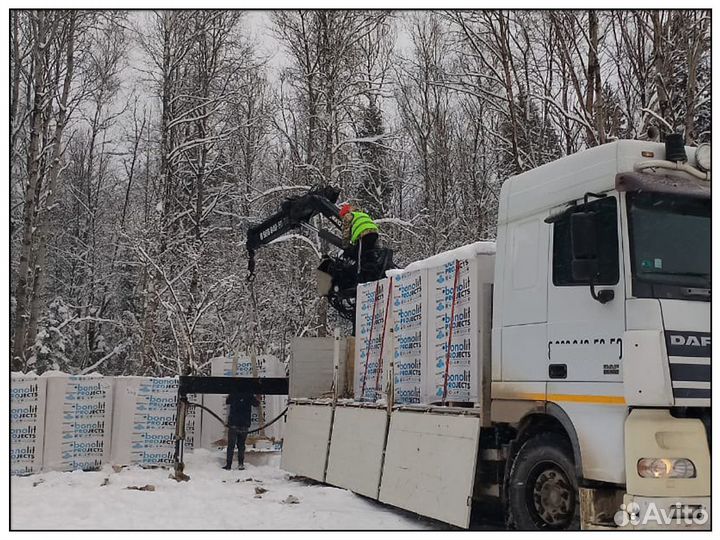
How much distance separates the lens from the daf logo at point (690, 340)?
234 inches

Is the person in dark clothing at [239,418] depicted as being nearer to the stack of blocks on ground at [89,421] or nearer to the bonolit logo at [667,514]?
the stack of blocks on ground at [89,421]

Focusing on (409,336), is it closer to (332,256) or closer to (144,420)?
(332,256)

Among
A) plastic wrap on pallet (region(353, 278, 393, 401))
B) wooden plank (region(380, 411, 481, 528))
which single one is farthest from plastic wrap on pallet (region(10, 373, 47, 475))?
wooden plank (region(380, 411, 481, 528))

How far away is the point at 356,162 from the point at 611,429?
17.6 m

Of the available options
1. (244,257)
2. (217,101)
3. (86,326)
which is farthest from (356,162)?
(86,326)

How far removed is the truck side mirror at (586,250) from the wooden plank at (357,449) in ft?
12.6

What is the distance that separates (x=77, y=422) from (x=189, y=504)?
12.8 ft

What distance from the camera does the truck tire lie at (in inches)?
263

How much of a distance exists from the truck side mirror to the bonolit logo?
1.61 m

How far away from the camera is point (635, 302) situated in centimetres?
611

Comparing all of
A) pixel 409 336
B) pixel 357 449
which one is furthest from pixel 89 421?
pixel 409 336

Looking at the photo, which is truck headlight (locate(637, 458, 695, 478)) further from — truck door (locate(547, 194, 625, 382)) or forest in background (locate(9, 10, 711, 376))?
forest in background (locate(9, 10, 711, 376))

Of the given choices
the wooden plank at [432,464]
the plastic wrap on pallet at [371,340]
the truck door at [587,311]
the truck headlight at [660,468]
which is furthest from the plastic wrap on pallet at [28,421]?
the truck headlight at [660,468]

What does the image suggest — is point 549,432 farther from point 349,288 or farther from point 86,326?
point 86,326
